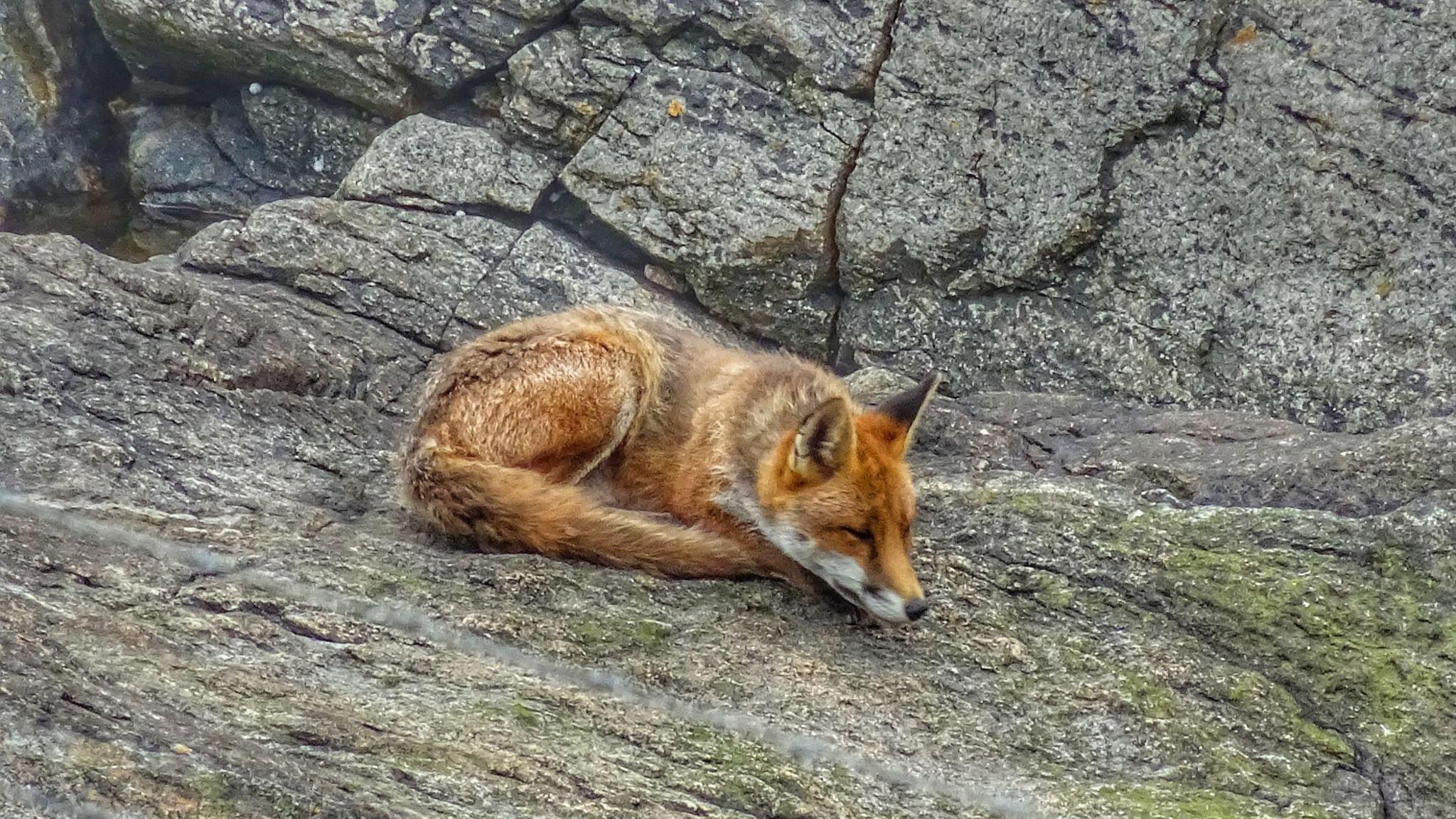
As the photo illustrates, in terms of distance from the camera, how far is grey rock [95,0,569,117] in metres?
9.01

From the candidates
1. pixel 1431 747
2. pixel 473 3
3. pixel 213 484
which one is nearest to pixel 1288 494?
pixel 1431 747

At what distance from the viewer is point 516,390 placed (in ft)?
18.4

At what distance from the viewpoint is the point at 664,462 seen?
19.1 ft

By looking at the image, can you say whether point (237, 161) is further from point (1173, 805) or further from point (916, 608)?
point (1173, 805)

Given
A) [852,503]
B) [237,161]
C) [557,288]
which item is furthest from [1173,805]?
[237,161]

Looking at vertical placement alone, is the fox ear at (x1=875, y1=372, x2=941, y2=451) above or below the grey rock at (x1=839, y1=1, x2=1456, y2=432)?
below

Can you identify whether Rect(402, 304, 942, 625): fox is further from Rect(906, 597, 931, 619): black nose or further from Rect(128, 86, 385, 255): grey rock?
Rect(128, 86, 385, 255): grey rock

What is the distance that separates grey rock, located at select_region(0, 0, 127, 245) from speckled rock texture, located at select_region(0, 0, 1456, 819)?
0.04 m

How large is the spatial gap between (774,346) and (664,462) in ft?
10.6

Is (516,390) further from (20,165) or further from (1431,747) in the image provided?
(20,165)

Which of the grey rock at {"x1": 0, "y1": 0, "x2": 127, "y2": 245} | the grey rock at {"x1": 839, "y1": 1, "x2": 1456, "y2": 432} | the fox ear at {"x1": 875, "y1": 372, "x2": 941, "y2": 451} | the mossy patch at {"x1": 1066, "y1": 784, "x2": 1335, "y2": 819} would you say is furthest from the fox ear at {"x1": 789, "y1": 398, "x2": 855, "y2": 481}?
the grey rock at {"x1": 0, "y1": 0, "x2": 127, "y2": 245}

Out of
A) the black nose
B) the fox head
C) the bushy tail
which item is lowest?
the bushy tail

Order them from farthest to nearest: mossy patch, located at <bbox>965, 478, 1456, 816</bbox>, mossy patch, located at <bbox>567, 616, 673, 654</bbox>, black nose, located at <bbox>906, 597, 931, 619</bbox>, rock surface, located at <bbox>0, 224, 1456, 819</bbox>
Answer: black nose, located at <bbox>906, 597, 931, 619</bbox>, mossy patch, located at <bbox>567, 616, 673, 654</bbox>, mossy patch, located at <bbox>965, 478, 1456, 816</bbox>, rock surface, located at <bbox>0, 224, 1456, 819</bbox>

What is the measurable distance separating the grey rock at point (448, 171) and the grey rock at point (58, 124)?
100 inches
